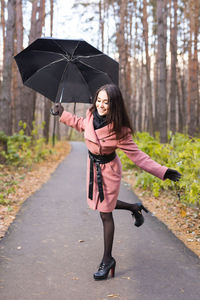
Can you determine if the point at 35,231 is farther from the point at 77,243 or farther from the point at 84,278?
the point at 84,278

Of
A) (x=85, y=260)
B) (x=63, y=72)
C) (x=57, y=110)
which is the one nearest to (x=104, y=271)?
(x=85, y=260)

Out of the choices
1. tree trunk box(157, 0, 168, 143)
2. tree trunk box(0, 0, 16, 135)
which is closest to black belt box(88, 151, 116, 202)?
tree trunk box(0, 0, 16, 135)

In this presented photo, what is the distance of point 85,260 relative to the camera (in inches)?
145

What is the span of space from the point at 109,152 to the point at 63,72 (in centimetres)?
122

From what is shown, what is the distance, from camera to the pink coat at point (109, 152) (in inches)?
126

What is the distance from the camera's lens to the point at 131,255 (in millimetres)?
3859

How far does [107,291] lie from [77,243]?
1.36m

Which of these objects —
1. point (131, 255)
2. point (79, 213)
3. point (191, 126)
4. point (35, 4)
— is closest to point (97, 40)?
point (35, 4)

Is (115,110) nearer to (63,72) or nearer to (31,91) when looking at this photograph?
(63,72)

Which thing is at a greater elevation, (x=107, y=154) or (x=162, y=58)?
(x=162, y=58)

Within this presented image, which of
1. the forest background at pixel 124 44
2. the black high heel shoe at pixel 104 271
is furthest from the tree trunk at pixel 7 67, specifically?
the black high heel shoe at pixel 104 271

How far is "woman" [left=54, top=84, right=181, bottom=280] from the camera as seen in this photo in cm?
318

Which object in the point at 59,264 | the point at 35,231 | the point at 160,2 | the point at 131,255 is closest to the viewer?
the point at 59,264

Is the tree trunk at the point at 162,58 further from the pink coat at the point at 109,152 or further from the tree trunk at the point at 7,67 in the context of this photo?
the pink coat at the point at 109,152
